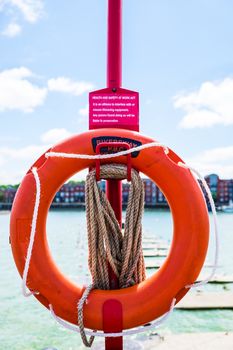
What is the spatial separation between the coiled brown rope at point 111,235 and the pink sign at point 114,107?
270 mm

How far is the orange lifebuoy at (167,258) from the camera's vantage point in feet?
5.51

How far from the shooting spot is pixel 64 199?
212 feet

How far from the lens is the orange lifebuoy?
1.68m

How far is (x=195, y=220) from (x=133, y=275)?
38cm

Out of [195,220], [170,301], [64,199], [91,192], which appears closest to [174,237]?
[195,220]

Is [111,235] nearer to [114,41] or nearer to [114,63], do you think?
[114,63]

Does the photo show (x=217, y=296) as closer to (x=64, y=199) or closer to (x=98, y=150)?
(x=98, y=150)

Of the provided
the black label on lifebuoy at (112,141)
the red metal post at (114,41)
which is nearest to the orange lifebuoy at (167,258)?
the black label on lifebuoy at (112,141)

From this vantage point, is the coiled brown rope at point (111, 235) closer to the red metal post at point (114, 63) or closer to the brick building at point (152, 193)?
the red metal post at point (114, 63)

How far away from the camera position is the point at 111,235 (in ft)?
6.01

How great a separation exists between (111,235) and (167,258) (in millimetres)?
262

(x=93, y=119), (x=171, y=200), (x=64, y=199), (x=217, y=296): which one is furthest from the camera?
(x=64, y=199)

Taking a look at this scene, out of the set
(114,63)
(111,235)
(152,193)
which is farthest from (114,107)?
(152,193)

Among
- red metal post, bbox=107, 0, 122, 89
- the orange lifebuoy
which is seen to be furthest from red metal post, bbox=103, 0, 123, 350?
the orange lifebuoy
